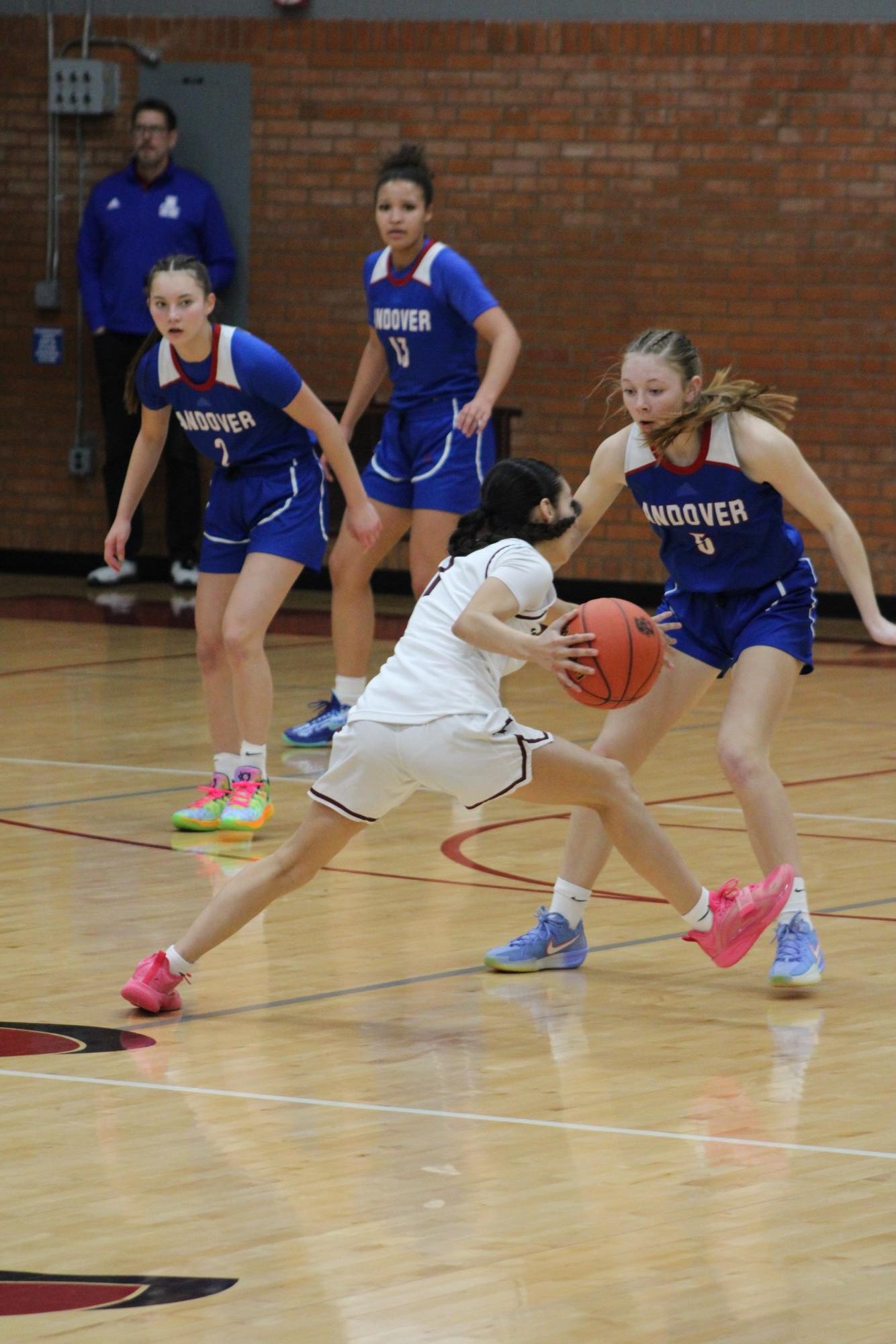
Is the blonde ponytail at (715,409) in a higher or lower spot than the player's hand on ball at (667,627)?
higher

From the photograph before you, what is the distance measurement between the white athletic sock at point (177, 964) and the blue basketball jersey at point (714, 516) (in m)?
1.39

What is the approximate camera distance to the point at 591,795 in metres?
4.86

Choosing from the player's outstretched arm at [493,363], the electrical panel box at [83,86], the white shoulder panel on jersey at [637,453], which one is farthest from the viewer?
the electrical panel box at [83,86]

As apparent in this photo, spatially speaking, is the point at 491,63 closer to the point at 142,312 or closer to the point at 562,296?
the point at 562,296

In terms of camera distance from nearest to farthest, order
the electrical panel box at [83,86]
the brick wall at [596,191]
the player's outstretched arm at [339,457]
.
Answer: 1. the player's outstretched arm at [339,457]
2. the brick wall at [596,191]
3. the electrical panel box at [83,86]

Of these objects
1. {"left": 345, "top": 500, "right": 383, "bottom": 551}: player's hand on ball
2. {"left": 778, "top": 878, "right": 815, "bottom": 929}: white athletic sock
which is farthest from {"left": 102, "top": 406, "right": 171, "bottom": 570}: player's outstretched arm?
{"left": 778, "top": 878, "right": 815, "bottom": 929}: white athletic sock

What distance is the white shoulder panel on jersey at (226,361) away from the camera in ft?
22.0

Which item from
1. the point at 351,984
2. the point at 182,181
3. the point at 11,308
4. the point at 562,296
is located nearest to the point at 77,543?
the point at 11,308

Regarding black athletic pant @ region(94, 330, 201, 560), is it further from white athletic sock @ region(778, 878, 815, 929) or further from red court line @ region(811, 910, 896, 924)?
white athletic sock @ region(778, 878, 815, 929)

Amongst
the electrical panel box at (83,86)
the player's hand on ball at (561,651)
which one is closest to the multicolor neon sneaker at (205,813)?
the player's hand on ball at (561,651)

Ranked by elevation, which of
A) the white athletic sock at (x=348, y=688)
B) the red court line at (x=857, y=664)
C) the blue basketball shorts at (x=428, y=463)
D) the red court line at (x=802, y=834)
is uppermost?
the blue basketball shorts at (x=428, y=463)

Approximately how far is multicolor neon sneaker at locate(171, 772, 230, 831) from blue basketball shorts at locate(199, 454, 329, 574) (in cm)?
66

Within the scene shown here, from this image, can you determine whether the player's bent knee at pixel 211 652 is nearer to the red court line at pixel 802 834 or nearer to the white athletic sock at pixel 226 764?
the white athletic sock at pixel 226 764

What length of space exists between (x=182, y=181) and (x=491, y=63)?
6.20 feet
